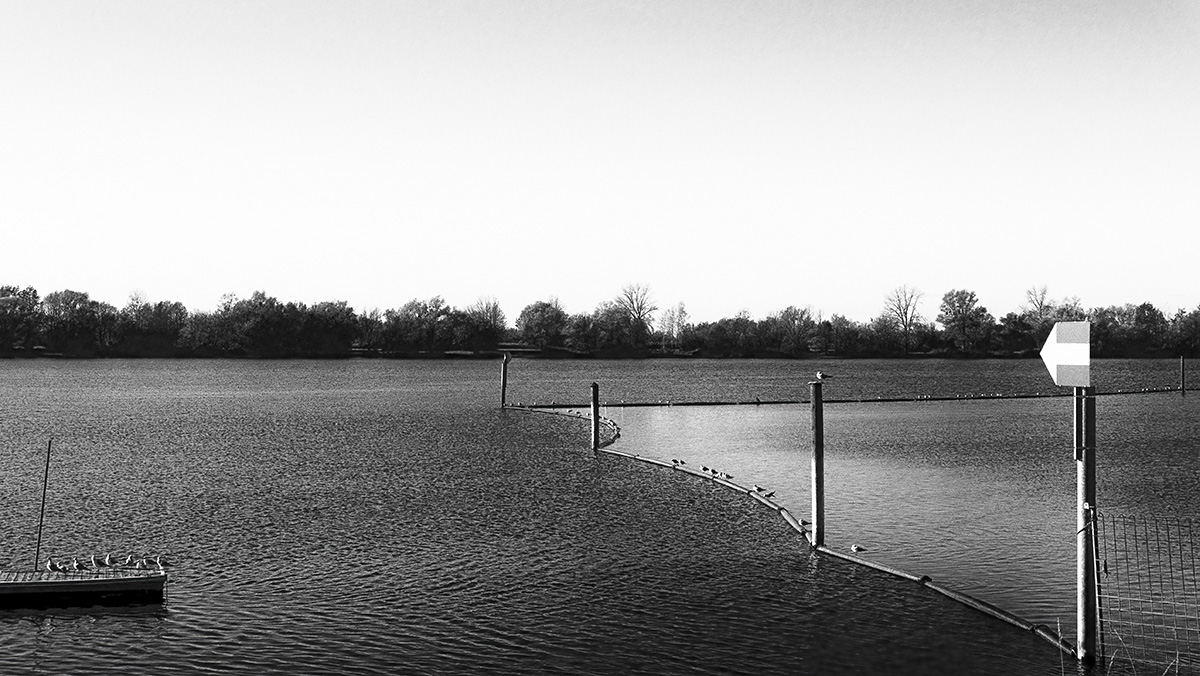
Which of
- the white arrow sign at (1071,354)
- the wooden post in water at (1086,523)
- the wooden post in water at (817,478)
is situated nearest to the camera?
the white arrow sign at (1071,354)

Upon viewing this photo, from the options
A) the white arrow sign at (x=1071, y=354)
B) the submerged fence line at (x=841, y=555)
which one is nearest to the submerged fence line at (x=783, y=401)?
the submerged fence line at (x=841, y=555)

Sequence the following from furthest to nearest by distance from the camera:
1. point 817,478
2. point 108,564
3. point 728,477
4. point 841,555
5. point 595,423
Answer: point 595,423, point 728,477, point 817,478, point 841,555, point 108,564

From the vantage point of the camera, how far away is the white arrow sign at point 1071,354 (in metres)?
13.1

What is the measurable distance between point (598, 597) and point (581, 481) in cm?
1485

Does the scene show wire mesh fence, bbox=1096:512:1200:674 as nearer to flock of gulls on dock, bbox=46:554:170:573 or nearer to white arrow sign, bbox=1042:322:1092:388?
white arrow sign, bbox=1042:322:1092:388

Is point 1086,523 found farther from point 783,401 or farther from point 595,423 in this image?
point 783,401

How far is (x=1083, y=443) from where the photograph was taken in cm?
1376

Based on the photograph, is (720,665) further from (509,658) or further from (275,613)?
(275,613)

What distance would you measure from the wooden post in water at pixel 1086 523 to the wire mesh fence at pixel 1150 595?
0.52 meters

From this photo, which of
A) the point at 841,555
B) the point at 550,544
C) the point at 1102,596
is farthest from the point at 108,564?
the point at 1102,596

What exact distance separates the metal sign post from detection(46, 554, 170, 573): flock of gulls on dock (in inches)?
615

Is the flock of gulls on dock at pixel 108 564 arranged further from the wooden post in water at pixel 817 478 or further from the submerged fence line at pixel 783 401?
the submerged fence line at pixel 783 401

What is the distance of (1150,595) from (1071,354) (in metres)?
7.49

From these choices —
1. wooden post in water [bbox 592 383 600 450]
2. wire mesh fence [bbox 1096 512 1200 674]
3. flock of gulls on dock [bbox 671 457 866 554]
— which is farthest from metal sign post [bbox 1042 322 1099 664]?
wooden post in water [bbox 592 383 600 450]
